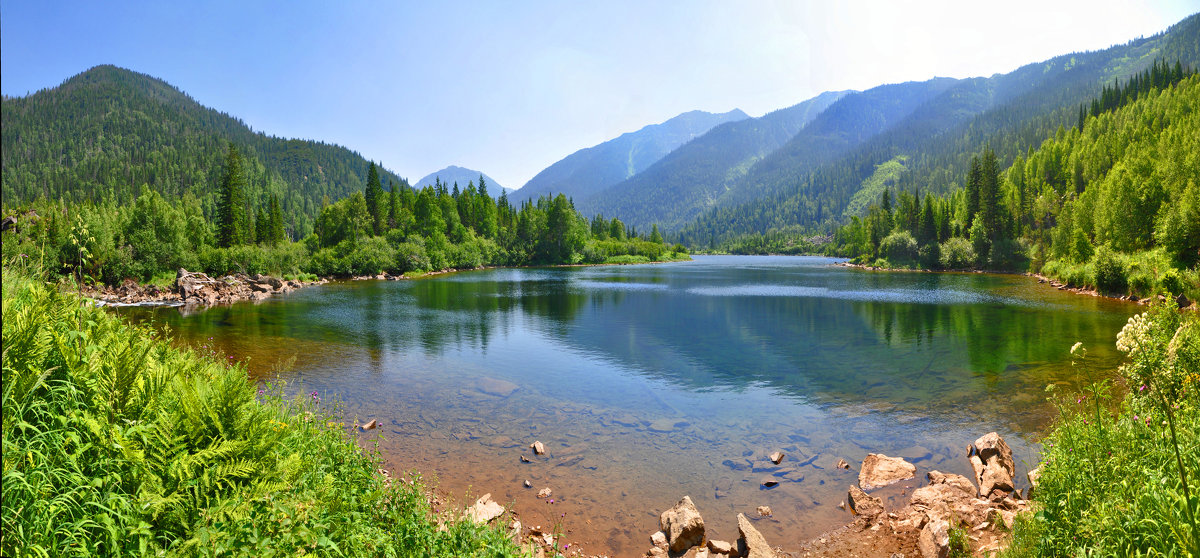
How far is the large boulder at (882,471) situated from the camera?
11547mm

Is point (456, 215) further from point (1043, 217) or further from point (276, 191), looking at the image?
point (276, 191)

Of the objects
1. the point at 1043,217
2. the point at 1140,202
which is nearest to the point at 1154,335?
the point at 1140,202

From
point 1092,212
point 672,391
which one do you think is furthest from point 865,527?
point 1092,212

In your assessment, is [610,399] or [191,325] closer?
[610,399]

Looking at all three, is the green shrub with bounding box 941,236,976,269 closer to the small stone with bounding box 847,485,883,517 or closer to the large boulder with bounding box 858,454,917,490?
the large boulder with bounding box 858,454,917,490

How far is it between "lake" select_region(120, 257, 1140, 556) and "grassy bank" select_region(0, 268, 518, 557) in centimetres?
303

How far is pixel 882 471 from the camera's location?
11.8m

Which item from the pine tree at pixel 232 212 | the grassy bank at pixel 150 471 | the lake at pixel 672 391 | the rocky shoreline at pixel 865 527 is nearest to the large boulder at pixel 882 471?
the lake at pixel 672 391

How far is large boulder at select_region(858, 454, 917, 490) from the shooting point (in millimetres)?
11547

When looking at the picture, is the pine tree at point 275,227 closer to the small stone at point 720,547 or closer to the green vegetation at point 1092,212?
the small stone at point 720,547

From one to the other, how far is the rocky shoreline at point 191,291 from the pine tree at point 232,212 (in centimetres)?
1342

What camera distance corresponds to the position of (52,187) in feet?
544

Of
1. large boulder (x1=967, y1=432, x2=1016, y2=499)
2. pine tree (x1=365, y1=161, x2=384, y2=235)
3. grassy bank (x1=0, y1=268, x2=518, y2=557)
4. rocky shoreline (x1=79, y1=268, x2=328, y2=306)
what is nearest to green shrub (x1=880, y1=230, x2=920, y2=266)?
pine tree (x1=365, y1=161, x2=384, y2=235)

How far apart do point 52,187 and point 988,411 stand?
238049 mm
